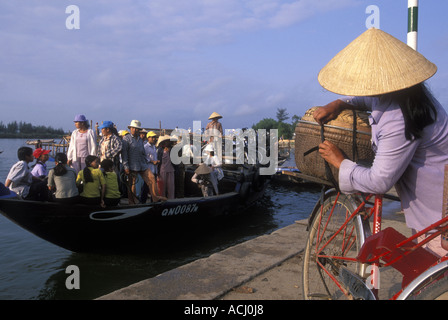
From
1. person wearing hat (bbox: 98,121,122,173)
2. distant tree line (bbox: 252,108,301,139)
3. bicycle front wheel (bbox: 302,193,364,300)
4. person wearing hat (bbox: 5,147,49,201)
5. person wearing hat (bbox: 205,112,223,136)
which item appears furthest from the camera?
distant tree line (bbox: 252,108,301,139)

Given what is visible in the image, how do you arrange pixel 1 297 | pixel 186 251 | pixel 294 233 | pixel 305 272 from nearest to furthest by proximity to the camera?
pixel 305 272
pixel 294 233
pixel 1 297
pixel 186 251

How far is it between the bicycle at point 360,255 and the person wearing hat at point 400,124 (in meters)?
0.19

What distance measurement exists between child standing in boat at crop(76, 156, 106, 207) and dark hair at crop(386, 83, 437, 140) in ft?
18.9

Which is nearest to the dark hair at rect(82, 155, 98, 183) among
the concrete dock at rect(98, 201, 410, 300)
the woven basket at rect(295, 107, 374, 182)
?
the concrete dock at rect(98, 201, 410, 300)

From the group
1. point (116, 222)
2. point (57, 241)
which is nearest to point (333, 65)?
point (116, 222)

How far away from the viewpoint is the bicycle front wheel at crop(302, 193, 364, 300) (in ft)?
7.91

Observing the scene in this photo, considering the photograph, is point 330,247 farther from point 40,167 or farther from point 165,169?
point 40,167

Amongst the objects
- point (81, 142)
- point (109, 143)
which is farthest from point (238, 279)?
point (81, 142)

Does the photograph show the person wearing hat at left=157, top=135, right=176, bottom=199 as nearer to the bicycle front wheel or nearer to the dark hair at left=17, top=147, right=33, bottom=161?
the dark hair at left=17, top=147, right=33, bottom=161

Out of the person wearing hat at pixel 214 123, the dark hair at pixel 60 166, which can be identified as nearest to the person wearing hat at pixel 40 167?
the dark hair at pixel 60 166

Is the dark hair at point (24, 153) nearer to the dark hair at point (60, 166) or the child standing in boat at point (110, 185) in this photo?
the dark hair at point (60, 166)

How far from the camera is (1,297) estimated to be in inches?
237
